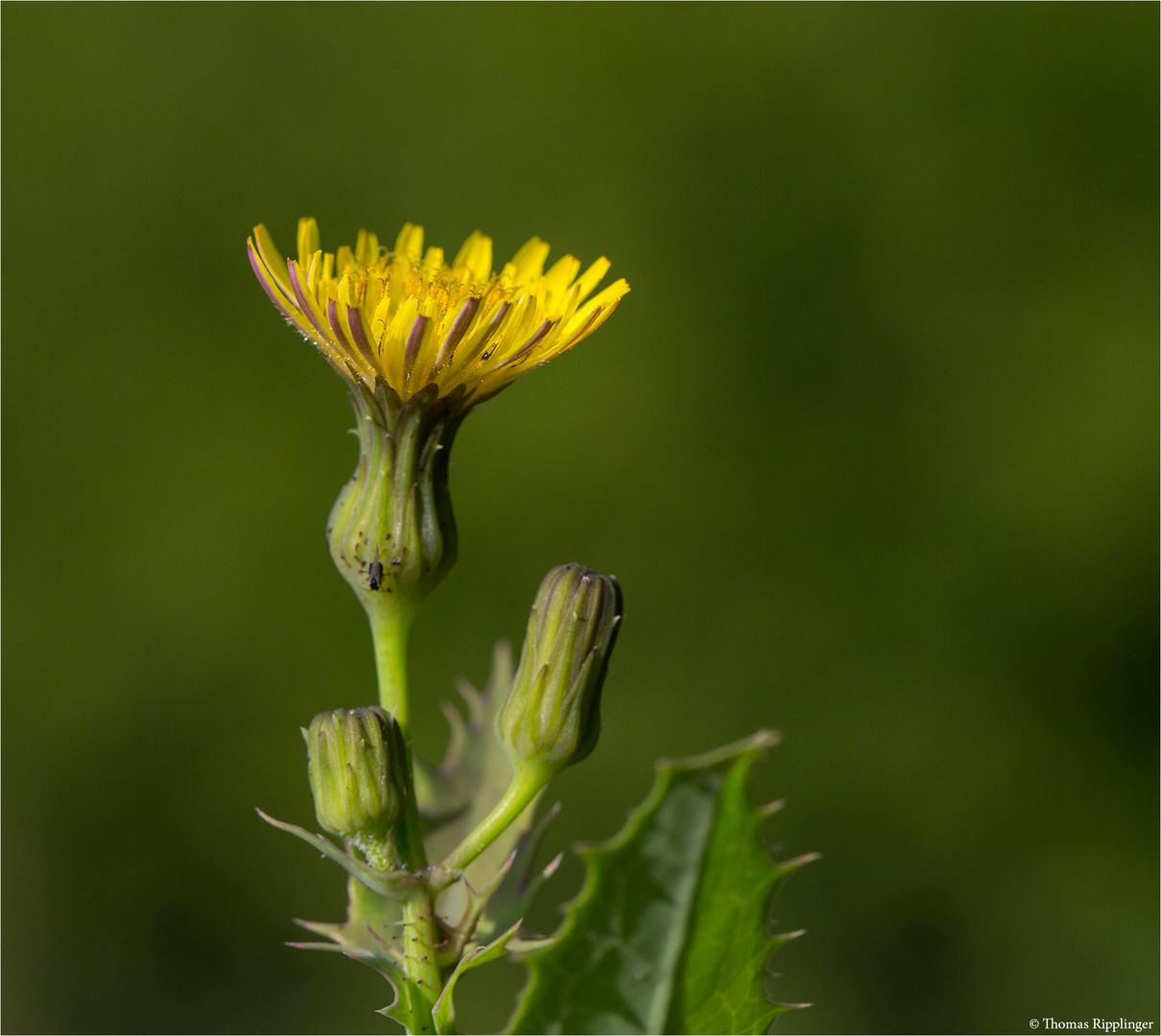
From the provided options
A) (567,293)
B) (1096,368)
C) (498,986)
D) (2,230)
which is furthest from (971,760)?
(2,230)

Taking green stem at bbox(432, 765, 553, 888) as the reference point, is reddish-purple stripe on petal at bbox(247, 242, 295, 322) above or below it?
above

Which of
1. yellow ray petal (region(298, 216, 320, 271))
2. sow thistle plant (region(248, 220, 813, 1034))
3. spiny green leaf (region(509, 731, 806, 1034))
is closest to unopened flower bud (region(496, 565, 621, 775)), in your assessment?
sow thistle plant (region(248, 220, 813, 1034))

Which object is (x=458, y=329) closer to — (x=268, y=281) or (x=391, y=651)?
(x=268, y=281)

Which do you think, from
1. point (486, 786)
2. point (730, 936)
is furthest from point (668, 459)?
point (730, 936)

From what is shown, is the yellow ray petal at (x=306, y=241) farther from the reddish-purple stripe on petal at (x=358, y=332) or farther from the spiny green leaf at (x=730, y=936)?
the spiny green leaf at (x=730, y=936)

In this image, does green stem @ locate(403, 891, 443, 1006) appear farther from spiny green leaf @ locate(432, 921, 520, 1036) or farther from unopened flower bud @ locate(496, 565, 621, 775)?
unopened flower bud @ locate(496, 565, 621, 775)

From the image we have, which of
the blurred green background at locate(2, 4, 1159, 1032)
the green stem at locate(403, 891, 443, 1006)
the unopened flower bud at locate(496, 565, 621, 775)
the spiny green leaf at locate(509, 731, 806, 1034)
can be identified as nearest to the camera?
the spiny green leaf at locate(509, 731, 806, 1034)
